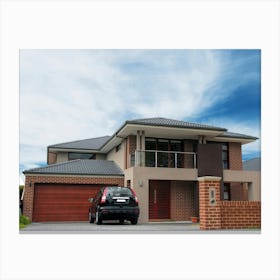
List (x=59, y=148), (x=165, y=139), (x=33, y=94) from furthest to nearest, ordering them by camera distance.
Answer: (x=59, y=148) → (x=33, y=94) → (x=165, y=139)

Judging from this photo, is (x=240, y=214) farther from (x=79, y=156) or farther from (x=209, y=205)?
(x=79, y=156)

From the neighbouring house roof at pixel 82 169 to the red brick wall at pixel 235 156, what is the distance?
6.17 metres

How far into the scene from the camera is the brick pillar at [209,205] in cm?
1084

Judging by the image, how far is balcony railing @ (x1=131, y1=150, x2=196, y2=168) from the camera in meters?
17.5

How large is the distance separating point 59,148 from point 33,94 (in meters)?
5.32

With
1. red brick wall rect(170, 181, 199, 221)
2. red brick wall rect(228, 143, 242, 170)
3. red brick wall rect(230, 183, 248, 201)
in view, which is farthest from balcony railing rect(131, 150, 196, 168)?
red brick wall rect(230, 183, 248, 201)

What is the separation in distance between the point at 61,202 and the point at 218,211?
8.97m

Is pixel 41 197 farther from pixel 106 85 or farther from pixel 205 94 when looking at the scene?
pixel 205 94

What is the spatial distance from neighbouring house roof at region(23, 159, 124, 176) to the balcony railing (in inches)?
60.5

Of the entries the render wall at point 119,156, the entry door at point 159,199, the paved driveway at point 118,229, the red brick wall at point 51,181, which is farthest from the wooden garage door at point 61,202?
the paved driveway at point 118,229

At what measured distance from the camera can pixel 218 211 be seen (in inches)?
431

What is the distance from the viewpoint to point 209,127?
17.0m

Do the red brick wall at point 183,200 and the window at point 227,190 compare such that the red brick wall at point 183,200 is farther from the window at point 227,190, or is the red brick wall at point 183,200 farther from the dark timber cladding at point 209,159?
the window at point 227,190
